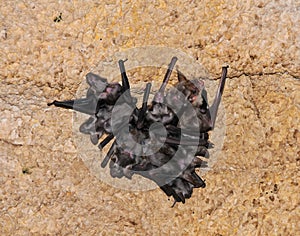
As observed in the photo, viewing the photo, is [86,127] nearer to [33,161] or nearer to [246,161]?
[33,161]

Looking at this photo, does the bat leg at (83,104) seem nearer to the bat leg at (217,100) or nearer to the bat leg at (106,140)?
the bat leg at (106,140)

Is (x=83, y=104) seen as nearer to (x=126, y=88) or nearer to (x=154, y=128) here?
(x=126, y=88)

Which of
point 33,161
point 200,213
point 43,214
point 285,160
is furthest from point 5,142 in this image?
point 285,160

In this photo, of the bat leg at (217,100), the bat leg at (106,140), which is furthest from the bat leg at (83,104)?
the bat leg at (217,100)

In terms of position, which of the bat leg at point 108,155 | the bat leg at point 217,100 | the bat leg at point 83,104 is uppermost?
the bat leg at point 217,100

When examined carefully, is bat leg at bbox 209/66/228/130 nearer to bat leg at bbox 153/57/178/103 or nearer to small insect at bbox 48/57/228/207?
small insect at bbox 48/57/228/207
